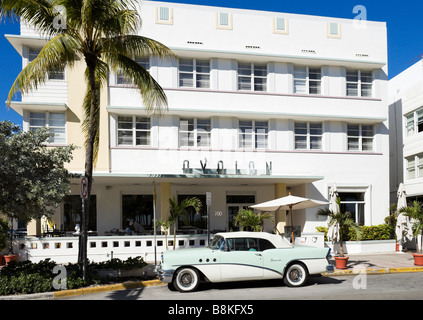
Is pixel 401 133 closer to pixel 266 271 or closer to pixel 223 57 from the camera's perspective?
pixel 223 57

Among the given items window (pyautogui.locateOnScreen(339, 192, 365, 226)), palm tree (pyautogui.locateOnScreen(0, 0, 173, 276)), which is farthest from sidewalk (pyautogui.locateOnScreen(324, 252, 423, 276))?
palm tree (pyautogui.locateOnScreen(0, 0, 173, 276))

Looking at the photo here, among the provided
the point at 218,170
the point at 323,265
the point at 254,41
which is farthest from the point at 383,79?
the point at 323,265

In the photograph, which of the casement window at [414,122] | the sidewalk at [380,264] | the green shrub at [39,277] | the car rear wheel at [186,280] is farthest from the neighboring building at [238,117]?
the car rear wheel at [186,280]

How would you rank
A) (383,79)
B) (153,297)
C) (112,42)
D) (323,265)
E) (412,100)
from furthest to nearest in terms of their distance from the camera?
(412,100) → (383,79) → (112,42) → (323,265) → (153,297)

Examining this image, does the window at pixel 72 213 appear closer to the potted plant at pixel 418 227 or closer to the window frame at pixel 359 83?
the potted plant at pixel 418 227

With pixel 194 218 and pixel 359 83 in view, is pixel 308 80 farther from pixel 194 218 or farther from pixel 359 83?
pixel 194 218

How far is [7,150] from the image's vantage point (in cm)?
1048

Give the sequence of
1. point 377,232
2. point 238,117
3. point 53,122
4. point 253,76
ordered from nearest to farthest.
Answer: point 53,122 < point 377,232 < point 238,117 < point 253,76

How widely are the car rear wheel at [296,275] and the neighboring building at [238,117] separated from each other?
299 inches

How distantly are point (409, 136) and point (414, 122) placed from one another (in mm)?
996

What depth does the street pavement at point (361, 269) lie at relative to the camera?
10317 millimetres

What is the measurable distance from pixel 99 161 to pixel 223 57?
27.0 feet

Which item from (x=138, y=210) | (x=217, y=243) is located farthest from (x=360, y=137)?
(x=217, y=243)

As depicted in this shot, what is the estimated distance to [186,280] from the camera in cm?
1061
